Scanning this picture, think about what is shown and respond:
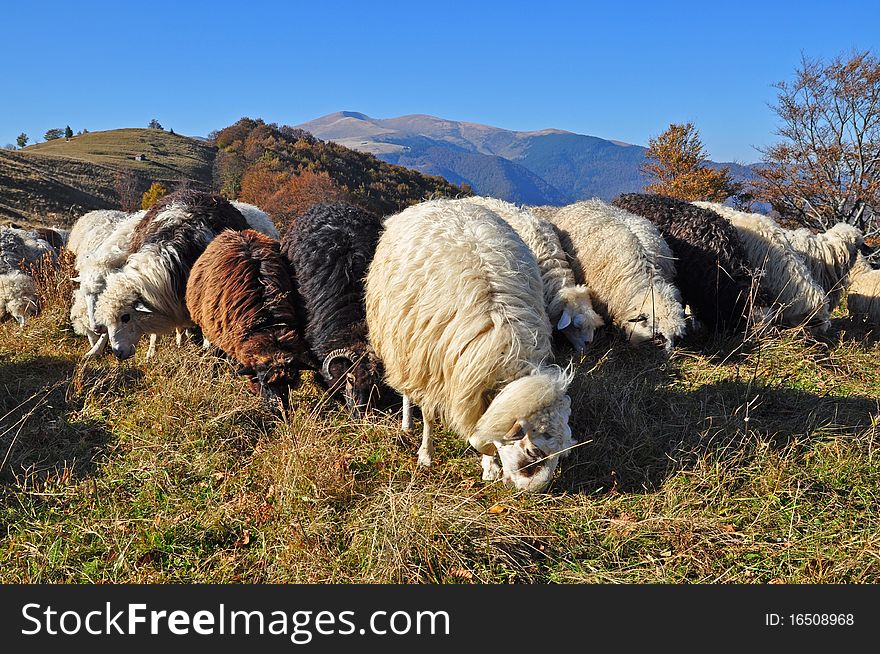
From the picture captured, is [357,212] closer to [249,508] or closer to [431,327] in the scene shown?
[431,327]

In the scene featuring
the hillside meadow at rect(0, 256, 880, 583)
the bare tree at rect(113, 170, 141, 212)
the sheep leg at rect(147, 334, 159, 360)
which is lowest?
the hillside meadow at rect(0, 256, 880, 583)

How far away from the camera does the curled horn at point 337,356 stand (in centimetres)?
499

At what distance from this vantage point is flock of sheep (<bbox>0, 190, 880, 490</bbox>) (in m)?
→ 3.91

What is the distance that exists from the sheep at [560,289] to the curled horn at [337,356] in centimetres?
231

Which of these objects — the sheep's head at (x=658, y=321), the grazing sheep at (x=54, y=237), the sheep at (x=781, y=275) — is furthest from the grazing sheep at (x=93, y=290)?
the sheep at (x=781, y=275)

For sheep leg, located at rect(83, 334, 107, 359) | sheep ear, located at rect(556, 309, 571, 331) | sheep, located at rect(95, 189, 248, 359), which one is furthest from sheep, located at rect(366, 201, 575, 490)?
sheep leg, located at rect(83, 334, 107, 359)

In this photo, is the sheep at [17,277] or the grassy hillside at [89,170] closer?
the sheep at [17,277]

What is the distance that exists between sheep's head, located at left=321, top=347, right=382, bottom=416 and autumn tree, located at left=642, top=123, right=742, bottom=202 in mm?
23320

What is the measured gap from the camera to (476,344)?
12.6ft

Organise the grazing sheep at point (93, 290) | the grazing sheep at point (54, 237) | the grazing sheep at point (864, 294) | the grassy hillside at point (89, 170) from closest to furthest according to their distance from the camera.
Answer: the grazing sheep at point (93, 290)
the grazing sheep at point (864, 294)
the grazing sheep at point (54, 237)
the grassy hillside at point (89, 170)

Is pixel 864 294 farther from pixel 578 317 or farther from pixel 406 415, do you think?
pixel 406 415

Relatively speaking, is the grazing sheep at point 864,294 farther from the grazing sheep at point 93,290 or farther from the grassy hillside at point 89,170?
the grassy hillside at point 89,170

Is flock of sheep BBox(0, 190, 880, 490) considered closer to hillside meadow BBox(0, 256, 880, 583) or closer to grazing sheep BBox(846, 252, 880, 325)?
grazing sheep BBox(846, 252, 880, 325)

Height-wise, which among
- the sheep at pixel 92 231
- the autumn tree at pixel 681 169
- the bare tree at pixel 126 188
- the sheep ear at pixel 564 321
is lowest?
the sheep ear at pixel 564 321
